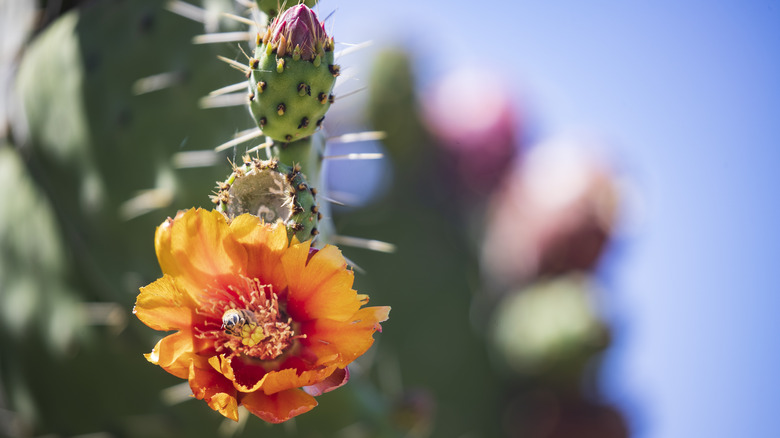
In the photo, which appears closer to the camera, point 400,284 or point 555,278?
point 400,284

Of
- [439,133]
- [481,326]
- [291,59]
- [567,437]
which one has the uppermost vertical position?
[291,59]

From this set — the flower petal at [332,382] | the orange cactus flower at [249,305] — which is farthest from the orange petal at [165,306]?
the flower petal at [332,382]

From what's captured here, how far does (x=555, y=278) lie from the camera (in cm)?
253

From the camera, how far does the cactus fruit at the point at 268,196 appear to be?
0.48 meters

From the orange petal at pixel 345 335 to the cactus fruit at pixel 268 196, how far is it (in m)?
0.08

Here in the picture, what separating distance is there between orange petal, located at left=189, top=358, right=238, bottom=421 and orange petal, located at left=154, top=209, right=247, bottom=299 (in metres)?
0.05

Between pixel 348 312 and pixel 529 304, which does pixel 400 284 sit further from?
pixel 348 312

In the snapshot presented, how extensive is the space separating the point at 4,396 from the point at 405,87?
1.59 metres

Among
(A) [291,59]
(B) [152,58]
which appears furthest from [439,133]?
(A) [291,59]

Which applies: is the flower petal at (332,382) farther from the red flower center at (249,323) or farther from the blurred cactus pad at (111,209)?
the blurred cactus pad at (111,209)

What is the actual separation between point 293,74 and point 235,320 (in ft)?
0.71

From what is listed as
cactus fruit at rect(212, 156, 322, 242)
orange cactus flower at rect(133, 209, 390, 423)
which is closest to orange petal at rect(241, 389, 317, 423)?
orange cactus flower at rect(133, 209, 390, 423)

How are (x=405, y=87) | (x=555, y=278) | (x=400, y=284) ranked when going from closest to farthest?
(x=400, y=284) < (x=405, y=87) < (x=555, y=278)

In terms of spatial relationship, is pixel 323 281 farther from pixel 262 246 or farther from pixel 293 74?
pixel 293 74
